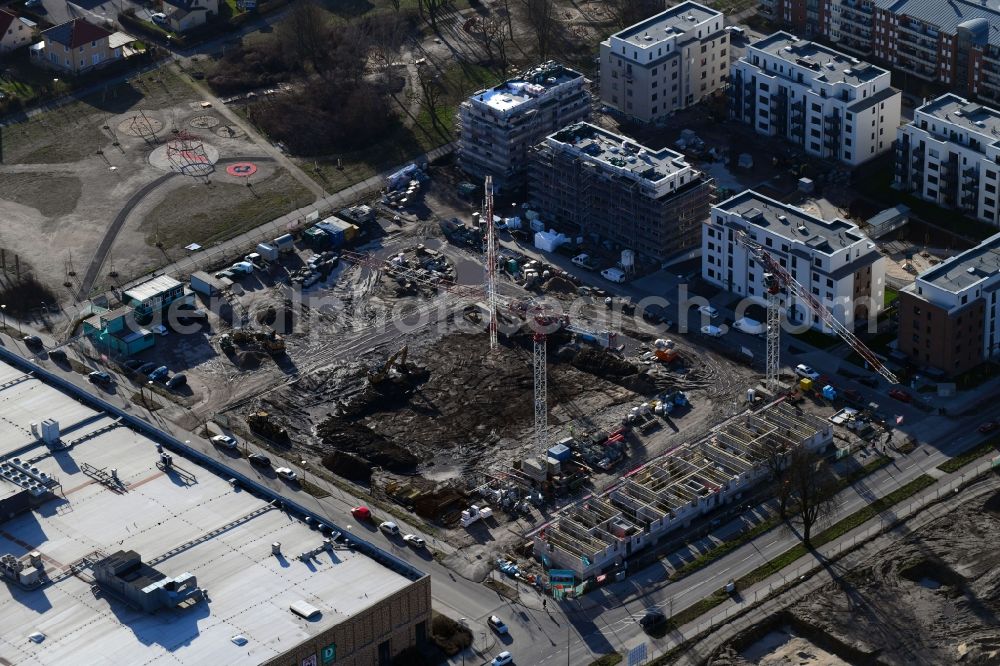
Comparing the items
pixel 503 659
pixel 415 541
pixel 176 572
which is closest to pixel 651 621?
pixel 503 659

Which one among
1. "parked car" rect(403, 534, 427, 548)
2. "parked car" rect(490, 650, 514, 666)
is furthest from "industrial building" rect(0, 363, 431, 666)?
"parked car" rect(403, 534, 427, 548)

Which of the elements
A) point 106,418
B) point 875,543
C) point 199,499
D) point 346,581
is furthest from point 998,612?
point 106,418

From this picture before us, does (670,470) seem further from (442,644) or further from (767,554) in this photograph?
(442,644)

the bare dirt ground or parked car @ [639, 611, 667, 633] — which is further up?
parked car @ [639, 611, 667, 633]

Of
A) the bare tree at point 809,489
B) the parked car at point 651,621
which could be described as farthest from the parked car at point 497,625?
the bare tree at point 809,489

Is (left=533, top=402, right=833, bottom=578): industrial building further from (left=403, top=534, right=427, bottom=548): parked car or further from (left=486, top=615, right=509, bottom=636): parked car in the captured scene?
A: (left=403, top=534, right=427, bottom=548): parked car

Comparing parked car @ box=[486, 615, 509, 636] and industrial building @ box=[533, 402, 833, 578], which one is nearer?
parked car @ box=[486, 615, 509, 636]

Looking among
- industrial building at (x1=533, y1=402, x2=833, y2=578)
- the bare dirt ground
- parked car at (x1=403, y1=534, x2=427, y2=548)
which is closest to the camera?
the bare dirt ground

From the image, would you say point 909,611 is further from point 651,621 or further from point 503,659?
point 503,659
